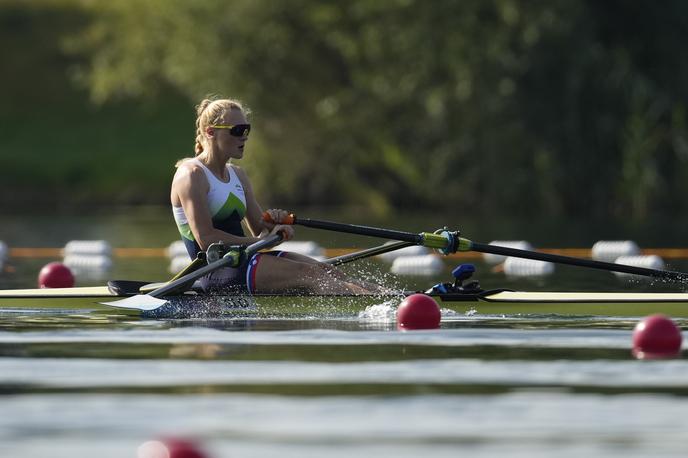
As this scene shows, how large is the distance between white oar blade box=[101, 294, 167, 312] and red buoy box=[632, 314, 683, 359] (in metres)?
3.68

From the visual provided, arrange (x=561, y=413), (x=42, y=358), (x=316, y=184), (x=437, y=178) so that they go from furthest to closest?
(x=316, y=184) → (x=437, y=178) → (x=42, y=358) → (x=561, y=413)

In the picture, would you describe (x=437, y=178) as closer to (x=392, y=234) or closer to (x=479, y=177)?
(x=479, y=177)

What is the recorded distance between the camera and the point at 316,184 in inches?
A: 1657

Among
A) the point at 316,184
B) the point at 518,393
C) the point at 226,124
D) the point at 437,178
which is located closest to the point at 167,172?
the point at 316,184

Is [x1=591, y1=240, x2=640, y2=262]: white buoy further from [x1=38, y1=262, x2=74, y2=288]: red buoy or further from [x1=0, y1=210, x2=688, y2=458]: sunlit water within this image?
[x1=0, y1=210, x2=688, y2=458]: sunlit water

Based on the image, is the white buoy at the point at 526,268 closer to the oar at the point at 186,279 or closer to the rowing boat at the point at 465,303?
the rowing boat at the point at 465,303

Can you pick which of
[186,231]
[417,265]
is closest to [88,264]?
[417,265]

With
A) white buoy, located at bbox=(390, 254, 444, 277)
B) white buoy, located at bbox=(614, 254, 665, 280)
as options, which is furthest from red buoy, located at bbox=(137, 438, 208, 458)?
white buoy, located at bbox=(390, 254, 444, 277)

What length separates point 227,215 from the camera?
12078mm

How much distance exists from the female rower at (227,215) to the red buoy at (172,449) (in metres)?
5.91

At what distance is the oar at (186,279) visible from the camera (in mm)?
11469

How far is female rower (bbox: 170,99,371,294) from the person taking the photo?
462 inches

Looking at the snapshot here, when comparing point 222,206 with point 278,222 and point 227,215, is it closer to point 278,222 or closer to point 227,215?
point 227,215

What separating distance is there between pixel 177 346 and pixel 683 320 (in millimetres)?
3485
